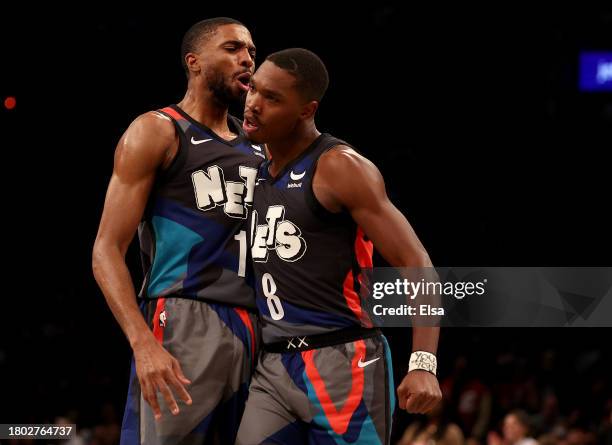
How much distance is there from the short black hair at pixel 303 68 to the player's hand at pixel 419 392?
3.30ft

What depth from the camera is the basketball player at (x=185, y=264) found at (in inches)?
135

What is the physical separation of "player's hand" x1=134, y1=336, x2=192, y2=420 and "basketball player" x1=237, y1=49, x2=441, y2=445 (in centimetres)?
25

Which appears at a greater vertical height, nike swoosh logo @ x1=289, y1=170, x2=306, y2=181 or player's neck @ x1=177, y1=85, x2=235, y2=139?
player's neck @ x1=177, y1=85, x2=235, y2=139

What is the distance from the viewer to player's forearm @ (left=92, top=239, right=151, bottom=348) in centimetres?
329

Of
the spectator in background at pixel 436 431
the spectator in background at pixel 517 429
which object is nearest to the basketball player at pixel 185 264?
the spectator in background at pixel 517 429

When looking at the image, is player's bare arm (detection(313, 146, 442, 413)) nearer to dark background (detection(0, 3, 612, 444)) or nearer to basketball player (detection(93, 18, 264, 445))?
basketball player (detection(93, 18, 264, 445))

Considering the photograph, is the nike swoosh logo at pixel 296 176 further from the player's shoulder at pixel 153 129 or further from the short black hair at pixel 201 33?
the short black hair at pixel 201 33

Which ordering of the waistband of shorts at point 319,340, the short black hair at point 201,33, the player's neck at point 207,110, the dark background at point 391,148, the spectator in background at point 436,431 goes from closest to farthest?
1. the waistband of shorts at point 319,340
2. the player's neck at point 207,110
3. the short black hair at point 201,33
4. the spectator in background at point 436,431
5. the dark background at point 391,148

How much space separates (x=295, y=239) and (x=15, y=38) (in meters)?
7.02

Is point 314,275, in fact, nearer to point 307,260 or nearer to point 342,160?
point 307,260

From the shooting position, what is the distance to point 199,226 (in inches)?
141

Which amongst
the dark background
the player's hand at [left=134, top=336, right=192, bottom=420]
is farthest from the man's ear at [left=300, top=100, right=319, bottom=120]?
the dark background

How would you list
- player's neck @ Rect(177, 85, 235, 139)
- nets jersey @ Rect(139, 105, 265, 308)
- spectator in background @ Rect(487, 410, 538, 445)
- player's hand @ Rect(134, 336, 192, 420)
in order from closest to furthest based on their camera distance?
player's hand @ Rect(134, 336, 192, 420), nets jersey @ Rect(139, 105, 265, 308), player's neck @ Rect(177, 85, 235, 139), spectator in background @ Rect(487, 410, 538, 445)

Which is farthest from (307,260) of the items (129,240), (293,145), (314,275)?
(129,240)
